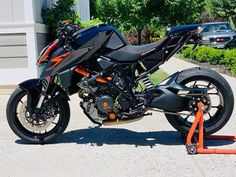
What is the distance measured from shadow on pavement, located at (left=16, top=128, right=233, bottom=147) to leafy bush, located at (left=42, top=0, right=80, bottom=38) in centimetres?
449

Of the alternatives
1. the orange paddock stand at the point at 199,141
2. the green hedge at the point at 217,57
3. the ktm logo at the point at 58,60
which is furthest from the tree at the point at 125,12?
the orange paddock stand at the point at 199,141

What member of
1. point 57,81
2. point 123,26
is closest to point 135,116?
point 57,81

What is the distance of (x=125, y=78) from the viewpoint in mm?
5180

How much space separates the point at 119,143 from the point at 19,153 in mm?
1217

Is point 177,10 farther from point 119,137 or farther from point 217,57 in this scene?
point 119,137

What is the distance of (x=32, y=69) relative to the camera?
9.35 m

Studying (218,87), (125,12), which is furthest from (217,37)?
(218,87)

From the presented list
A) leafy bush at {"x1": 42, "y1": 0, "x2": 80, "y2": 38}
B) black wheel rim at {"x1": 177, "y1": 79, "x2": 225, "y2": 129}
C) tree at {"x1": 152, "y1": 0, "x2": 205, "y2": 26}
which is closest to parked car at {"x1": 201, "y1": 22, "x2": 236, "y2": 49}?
tree at {"x1": 152, "y1": 0, "x2": 205, "y2": 26}

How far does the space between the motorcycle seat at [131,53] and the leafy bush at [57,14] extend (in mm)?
5121

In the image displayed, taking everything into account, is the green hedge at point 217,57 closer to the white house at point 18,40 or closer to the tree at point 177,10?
the white house at point 18,40

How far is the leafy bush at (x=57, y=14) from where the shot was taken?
33.0ft

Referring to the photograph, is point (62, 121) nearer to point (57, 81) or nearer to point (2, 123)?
point (57, 81)

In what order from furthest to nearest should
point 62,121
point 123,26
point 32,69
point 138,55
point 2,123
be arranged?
point 123,26 → point 32,69 → point 2,123 → point 62,121 → point 138,55

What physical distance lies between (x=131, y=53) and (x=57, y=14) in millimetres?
5369
